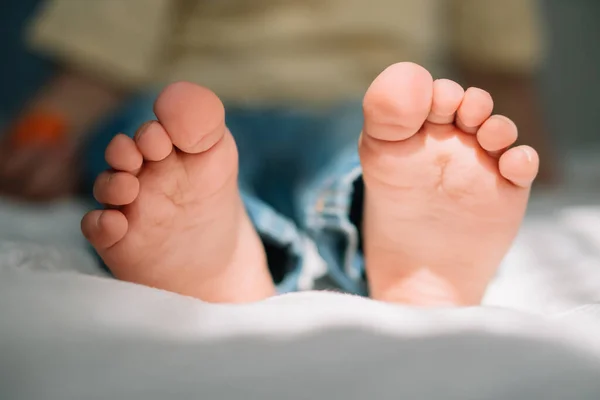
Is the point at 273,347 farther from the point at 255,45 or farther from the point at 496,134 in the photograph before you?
the point at 255,45

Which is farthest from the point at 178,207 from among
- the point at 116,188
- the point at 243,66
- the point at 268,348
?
the point at 243,66

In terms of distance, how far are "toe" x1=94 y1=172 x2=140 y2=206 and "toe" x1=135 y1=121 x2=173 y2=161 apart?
2 cm

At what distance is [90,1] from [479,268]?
451 millimetres

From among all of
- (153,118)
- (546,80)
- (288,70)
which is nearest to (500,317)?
(153,118)

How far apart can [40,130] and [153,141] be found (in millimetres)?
384

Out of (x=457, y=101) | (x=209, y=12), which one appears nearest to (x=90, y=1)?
(x=209, y=12)

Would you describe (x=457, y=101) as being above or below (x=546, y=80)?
above

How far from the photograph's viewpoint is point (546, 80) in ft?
3.32

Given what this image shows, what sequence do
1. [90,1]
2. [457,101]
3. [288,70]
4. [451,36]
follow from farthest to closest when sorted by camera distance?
1. [451,36]
2. [288,70]
3. [90,1]
4. [457,101]

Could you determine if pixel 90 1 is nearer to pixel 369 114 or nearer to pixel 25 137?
pixel 25 137

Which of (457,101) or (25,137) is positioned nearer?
(457,101)

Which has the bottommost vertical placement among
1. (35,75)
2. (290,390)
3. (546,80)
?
(35,75)

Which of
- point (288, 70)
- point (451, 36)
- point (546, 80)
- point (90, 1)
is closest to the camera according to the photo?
point (90, 1)

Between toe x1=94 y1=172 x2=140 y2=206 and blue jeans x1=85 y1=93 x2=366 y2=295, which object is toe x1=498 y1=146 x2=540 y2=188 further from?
toe x1=94 y1=172 x2=140 y2=206
